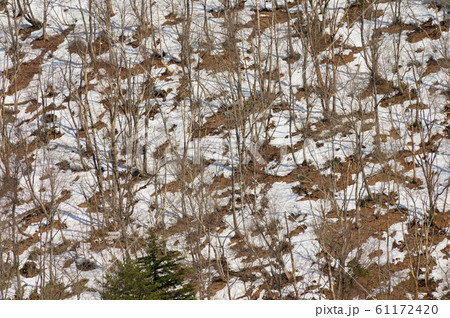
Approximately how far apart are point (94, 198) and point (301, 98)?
10192mm

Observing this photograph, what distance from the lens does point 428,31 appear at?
2639cm

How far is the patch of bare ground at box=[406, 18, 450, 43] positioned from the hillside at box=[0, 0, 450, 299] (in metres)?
0.10

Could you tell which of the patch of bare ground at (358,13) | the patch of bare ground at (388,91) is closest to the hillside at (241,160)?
the patch of bare ground at (388,91)

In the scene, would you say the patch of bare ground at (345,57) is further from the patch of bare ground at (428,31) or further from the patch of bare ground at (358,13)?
the patch of bare ground at (428,31)

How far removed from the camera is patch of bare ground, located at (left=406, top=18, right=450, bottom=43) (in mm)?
26094

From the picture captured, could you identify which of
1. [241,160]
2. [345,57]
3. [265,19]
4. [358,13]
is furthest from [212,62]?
[358,13]

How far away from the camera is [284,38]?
27.8 meters

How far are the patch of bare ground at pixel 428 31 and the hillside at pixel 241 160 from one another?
0.10m

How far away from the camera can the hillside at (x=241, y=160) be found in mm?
18266

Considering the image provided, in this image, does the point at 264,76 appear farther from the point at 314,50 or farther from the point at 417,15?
the point at 417,15

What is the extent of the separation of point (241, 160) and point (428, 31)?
11.4 m

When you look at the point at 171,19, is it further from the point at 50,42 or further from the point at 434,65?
the point at 434,65

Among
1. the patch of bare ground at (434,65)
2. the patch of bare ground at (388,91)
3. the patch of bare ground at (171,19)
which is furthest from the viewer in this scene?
the patch of bare ground at (171,19)

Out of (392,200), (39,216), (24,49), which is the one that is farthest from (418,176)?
(24,49)
